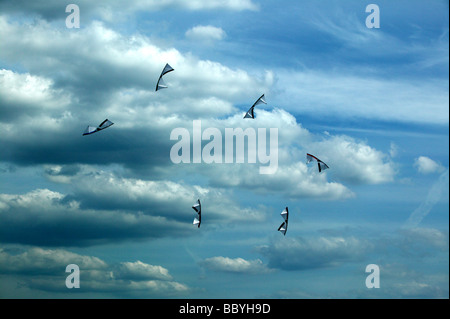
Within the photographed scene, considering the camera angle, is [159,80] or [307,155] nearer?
[159,80]

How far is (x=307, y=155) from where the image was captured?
96.4 meters
